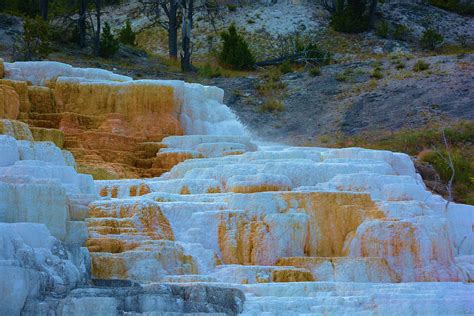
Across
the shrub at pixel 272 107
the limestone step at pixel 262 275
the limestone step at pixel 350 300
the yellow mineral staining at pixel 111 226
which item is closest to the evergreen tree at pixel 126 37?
the shrub at pixel 272 107

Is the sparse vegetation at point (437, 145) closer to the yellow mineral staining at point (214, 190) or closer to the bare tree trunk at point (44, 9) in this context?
the yellow mineral staining at point (214, 190)

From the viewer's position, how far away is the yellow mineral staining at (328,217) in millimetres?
12836

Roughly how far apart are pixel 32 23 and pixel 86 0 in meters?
4.13

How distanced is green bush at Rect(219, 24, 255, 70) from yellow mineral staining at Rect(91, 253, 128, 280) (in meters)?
19.9

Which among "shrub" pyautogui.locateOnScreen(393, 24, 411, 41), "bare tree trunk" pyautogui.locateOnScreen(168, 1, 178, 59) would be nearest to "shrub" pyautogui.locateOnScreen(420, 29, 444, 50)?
"shrub" pyautogui.locateOnScreen(393, 24, 411, 41)

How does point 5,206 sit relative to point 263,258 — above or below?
above

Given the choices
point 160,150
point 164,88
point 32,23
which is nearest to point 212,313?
point 160,150

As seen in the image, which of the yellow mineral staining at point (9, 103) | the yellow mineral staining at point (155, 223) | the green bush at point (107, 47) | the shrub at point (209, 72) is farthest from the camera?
the shrub at point (209, 72)

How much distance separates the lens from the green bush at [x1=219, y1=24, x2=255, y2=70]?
30.6 m

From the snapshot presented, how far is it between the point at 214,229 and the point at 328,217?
146 centimetres

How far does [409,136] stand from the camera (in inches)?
906

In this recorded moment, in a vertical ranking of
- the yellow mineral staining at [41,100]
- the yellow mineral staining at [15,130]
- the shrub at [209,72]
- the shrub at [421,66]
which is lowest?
the shrub at [209,72]

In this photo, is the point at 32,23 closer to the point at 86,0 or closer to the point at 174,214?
the point at 86,0

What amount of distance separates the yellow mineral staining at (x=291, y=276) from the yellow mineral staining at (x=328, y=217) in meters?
1.31
